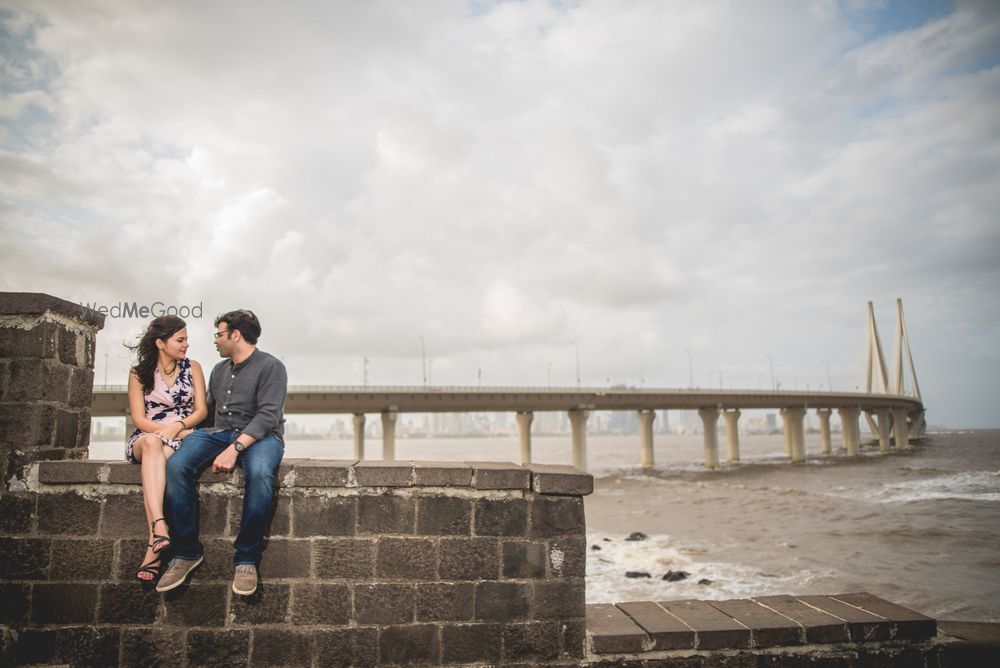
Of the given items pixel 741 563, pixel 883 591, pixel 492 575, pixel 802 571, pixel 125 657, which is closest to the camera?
pixel 125 657

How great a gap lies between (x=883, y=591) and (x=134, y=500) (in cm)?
1593

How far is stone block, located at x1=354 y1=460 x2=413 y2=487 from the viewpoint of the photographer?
12.2 feet

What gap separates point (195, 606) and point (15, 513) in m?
1.33

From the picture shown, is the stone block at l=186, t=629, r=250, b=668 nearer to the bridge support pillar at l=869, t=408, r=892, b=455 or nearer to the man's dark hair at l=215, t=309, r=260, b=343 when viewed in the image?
the man's dark hair at l=215, t=309, r=260, b=343

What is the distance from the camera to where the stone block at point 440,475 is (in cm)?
376

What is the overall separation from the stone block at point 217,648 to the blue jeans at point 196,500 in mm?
476

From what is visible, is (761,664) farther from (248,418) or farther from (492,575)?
(248,418)

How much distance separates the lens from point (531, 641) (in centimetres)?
375

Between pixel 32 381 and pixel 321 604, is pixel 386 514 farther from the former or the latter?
pixel 32 381

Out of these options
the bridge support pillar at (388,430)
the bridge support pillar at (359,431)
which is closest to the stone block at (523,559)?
the bridge support pillar at (388,430)

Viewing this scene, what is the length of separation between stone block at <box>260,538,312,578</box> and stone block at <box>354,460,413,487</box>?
55cm

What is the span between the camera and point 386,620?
12.0ft

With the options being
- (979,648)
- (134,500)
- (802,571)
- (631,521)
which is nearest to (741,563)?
(802,571)

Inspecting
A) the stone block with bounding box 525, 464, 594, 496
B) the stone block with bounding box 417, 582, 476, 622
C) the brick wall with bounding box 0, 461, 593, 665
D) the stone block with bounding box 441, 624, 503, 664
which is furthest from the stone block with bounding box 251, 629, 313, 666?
the stone block with bounding box 525, 464, 594, 496
